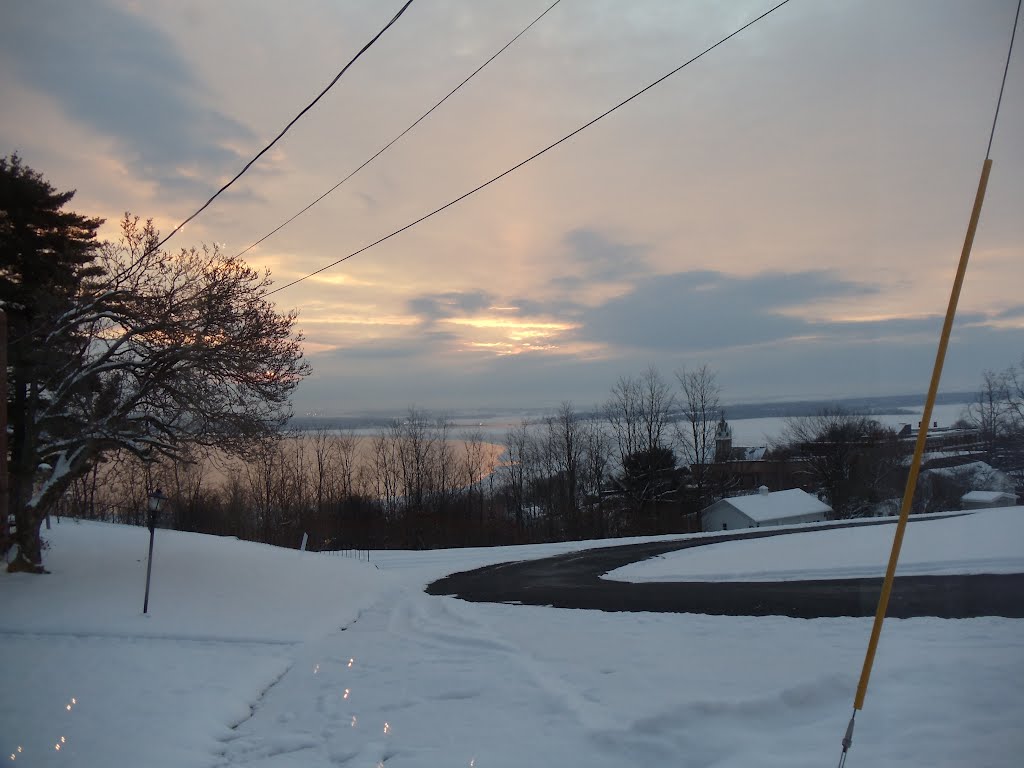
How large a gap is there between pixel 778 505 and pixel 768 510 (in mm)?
1399

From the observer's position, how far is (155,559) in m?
15.8

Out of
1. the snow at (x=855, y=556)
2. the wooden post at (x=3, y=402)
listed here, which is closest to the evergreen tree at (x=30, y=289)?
the wooden post at (x=3, y=402)

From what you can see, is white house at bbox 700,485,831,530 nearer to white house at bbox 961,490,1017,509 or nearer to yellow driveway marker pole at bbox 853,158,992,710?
white house at bbox 961,490,1017,509

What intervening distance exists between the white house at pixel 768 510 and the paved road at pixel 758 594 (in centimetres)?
3146

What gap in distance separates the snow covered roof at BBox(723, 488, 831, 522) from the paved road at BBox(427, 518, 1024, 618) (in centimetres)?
3149

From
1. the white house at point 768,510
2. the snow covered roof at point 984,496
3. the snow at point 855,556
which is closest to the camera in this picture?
the snow at point 855,556

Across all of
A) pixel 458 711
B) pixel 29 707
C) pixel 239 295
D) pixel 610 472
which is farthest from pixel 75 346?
pixel 610 472

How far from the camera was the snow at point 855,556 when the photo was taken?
607 inches

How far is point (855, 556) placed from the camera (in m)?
18.2

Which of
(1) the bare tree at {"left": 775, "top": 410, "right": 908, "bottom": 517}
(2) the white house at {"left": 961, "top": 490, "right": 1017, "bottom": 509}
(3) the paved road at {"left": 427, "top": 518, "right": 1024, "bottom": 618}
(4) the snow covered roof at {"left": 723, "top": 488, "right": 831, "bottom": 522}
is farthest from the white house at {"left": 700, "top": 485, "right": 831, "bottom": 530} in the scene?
(3) the paved road at {"left": 427, "top": 518, "right": 1024, "bottom": 618}

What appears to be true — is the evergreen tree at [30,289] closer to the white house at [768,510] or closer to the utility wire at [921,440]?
the utility wire at [921,440]

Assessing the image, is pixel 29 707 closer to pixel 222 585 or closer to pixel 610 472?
pixel 222 585

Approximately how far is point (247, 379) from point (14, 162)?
556 cm

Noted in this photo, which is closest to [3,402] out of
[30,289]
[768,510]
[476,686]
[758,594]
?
[476,686]
